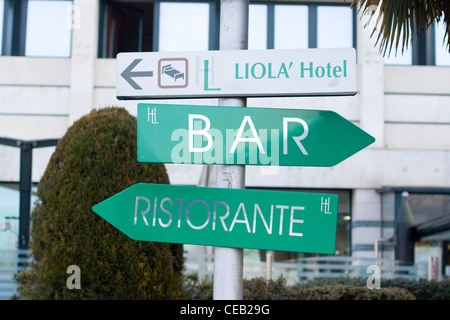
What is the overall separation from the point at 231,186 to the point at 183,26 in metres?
12.3

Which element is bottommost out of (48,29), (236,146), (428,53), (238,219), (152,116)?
(238,219)

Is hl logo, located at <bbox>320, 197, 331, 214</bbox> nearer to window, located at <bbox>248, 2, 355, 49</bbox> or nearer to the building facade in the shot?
the building facade

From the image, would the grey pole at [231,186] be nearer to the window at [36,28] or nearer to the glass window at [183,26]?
the glass window at [183,26]

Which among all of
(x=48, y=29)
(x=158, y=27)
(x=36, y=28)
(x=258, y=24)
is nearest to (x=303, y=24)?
(x=258, y=24)

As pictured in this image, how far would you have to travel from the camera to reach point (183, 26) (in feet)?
48.7

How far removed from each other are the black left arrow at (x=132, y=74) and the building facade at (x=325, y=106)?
10.7 m

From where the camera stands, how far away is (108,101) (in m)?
14.1

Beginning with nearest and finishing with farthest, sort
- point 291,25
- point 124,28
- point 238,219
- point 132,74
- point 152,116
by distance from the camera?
point 238,219 < point 152,116 < point 132,74 < point 291,25 < point 124,28

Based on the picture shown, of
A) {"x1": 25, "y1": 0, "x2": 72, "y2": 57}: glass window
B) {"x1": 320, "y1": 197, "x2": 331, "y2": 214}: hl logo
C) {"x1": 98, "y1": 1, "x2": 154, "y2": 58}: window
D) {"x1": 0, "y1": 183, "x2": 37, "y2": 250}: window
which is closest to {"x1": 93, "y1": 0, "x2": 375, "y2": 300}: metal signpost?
{"x1": 320, "y1": 197, "x2": 331, "y2": 214}: hl logo

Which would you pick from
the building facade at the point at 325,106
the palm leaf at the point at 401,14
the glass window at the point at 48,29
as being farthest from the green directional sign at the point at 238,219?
the glass window at the point at 48,29

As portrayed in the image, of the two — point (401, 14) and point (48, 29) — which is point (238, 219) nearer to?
point (401, 14)

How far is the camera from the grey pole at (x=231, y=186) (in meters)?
2.97

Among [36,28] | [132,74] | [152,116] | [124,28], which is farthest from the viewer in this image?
[124,28]

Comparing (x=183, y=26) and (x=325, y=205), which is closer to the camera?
(x=325, y=205)
